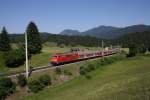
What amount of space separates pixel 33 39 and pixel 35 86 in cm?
4486

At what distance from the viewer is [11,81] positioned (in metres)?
38.0

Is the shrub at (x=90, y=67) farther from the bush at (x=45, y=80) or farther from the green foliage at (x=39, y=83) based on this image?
the bush at (x=45, y=80)

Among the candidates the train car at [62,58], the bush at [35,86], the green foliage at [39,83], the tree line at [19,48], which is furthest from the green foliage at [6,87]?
the tree line at [19,48]

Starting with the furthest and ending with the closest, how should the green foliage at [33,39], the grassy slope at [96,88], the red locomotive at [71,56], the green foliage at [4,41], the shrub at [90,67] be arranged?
the green foliage at [33,39] → the green foliage at [4,41] → the red locomotive at [71,56] → the shrub at [90,67] → the grassy slope at [96,88]

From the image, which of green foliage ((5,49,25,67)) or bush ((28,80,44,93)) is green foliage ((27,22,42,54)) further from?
bush ((28,80,44,93))

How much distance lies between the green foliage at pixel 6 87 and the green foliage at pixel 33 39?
145 ft

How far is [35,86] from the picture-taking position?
39000 mm

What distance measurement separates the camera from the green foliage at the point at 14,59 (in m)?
62.3

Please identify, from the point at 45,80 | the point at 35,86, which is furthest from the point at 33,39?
the point at 35,86

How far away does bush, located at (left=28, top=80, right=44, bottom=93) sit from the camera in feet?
127

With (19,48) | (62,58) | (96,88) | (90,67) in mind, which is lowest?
(96,88)

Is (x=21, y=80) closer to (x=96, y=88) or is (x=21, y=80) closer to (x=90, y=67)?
(x=96, y=88)

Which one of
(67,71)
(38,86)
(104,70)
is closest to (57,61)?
(67,71)

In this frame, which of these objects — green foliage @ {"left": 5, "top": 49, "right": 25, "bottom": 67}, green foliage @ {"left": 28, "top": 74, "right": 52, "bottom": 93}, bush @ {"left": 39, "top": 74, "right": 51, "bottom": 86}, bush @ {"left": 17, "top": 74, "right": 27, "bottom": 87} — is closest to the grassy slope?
green foliage @ {"left": 28, "top": 74, "right": 52, "bottom": 93}
